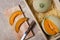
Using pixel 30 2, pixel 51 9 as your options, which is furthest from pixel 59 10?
pixel 30 2

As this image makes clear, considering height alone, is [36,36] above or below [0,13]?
below

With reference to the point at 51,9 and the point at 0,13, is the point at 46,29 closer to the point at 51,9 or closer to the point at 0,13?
the point at 51,9

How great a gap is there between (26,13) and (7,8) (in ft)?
0.36

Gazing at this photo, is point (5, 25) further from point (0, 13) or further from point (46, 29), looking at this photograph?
point (46, 29)

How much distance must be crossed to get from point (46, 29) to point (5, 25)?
0.26 meters

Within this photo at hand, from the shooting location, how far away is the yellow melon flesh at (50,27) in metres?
0.98

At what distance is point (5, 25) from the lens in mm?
1155

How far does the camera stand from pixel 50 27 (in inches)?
39.2

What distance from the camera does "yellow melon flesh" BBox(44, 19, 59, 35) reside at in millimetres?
979

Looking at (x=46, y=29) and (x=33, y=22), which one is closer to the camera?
(x=46, y=29)

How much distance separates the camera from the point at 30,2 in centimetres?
107

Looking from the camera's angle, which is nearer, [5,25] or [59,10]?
[59,10]

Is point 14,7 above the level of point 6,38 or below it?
above

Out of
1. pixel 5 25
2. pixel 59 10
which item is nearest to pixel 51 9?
pixel 59 10
